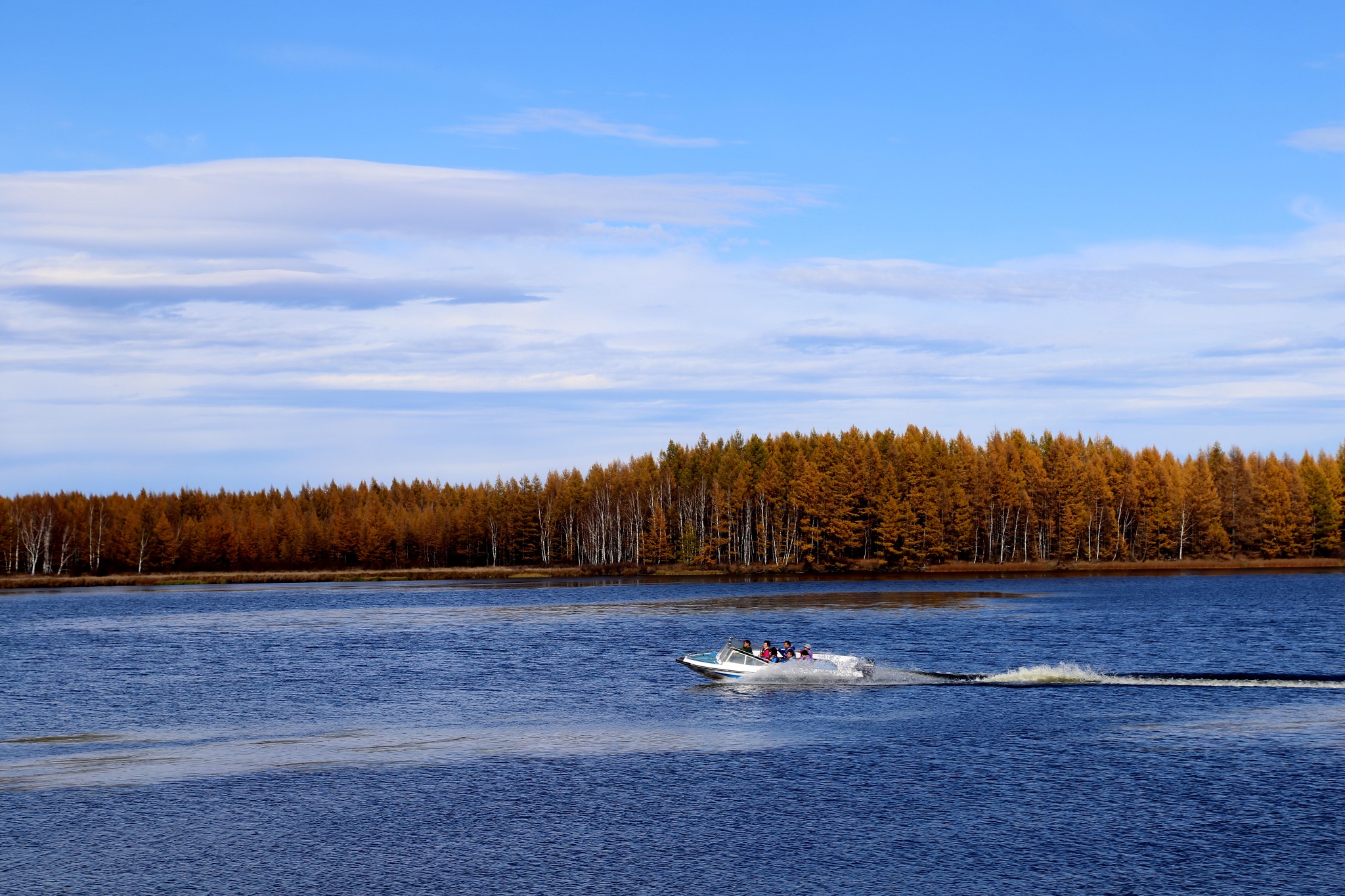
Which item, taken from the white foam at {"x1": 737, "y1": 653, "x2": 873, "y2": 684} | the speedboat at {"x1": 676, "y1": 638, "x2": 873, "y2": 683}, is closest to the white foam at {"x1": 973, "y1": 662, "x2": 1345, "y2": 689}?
the white foam at {"x1": 737, "y1": 653, "x2": 873, "y2": 684}

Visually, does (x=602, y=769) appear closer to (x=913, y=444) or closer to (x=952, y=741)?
(x=952, y=741)

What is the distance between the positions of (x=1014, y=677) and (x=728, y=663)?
14.2m

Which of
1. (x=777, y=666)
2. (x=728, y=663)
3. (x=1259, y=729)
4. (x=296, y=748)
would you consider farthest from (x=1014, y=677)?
(x=296, y=748)

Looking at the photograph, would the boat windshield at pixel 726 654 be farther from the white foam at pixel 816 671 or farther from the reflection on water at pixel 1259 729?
the reflection on water at pixel 1259 729

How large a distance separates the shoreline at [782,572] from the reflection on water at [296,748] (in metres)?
117

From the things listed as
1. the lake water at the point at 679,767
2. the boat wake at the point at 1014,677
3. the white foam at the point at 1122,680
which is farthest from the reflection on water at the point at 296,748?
the white foam at the point at 1122,680

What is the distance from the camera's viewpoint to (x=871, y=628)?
85.2 meters

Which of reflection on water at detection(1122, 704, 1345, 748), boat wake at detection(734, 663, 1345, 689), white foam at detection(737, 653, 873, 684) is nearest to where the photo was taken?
reflection on water at detection(1122, 704, 1345, 748)

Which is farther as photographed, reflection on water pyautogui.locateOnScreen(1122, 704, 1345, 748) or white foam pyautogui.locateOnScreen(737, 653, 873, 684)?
white foam pyautogui.locateOnScreen(737, 653, 873, 684)

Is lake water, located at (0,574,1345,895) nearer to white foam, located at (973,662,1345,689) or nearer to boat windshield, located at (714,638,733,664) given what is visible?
white foam, located at (973,662,1345,689)

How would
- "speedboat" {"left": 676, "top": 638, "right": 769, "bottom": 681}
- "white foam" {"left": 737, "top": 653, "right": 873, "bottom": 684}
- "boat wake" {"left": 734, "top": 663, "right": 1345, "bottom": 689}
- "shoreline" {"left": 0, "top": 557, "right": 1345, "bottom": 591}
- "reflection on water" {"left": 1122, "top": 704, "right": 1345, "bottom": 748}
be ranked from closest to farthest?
"reflection on water" {"left": 1122, "top": 704, "right": 1345, "bottom": 748} < "boat wake" {"left": 734, "top": 663, "right": 1345, "bottom": 689} < "white foam" {"left": 737, "top": 653, "right": 873, "bottom": 684} < "speedboat" {"left": 676, "top": 638, "right": 769, "bottom": 681} < "shoreline" {"left": 0, "top": 557, "right": 1345, "bottom": 591}

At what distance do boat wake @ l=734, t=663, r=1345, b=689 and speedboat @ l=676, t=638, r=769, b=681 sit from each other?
423 millimetres

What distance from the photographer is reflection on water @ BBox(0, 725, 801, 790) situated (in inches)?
1575

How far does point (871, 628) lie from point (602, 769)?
49118mm
